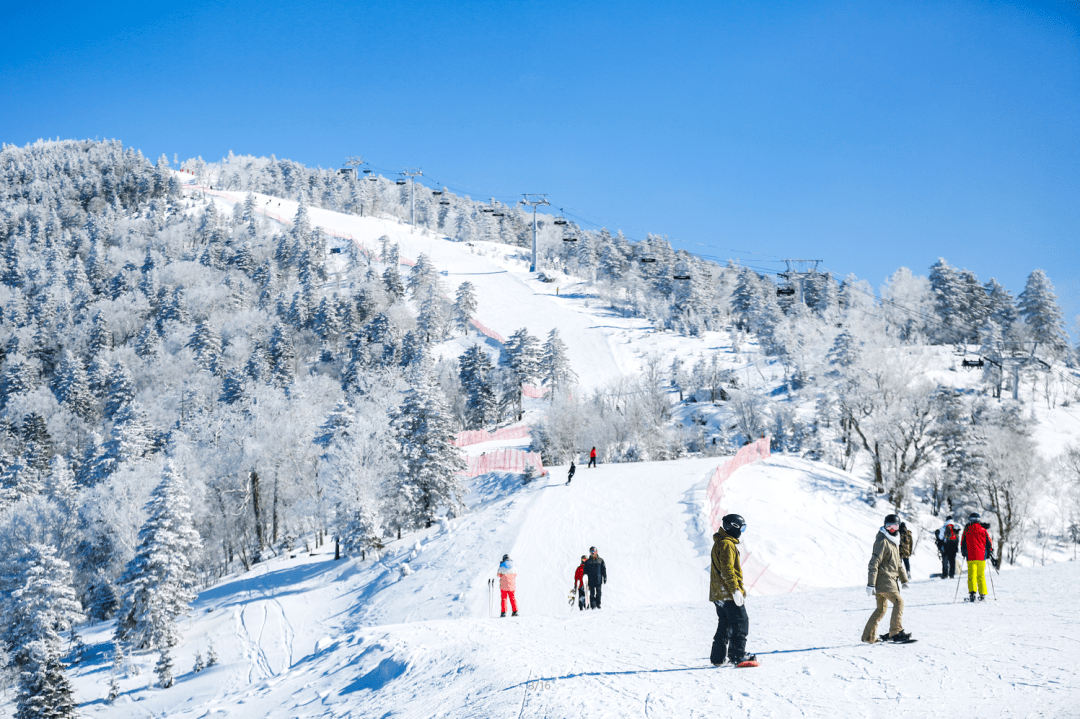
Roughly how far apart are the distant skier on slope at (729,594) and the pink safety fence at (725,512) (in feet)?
43.3

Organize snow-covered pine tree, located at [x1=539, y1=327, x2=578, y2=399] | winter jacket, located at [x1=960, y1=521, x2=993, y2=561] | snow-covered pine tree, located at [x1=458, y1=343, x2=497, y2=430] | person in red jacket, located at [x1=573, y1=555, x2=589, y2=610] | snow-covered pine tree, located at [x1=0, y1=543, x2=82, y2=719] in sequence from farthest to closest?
1. snow-covered pine tree, located at [x1=539, y1=327, x2=578, y2=399]
2. snow-covered pine tree, located at [x1=458, y1=343, x2=497, y2=430]
3. snow-covered pine tree, located at [x1=0, y1=543, x2=82, y2=719]
4. person in red jacket, located at [x1=573, y1=555, x2=589, y2=610]
5. winter jacket, located at [x1=960, y1=521, x2=993, y2=561]

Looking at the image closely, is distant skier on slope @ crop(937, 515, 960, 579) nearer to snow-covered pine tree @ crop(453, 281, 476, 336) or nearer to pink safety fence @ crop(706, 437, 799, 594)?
pink safety fence @ crop(706, 437, 799, 594)

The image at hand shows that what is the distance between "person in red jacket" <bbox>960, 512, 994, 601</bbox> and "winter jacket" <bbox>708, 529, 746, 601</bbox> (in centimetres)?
618

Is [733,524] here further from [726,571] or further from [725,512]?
[725,512]

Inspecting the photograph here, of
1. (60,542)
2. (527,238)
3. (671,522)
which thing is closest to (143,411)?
(60,542)

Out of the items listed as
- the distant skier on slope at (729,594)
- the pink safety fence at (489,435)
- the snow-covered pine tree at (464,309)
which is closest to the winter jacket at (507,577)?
the distant skier on slope at (729,594)

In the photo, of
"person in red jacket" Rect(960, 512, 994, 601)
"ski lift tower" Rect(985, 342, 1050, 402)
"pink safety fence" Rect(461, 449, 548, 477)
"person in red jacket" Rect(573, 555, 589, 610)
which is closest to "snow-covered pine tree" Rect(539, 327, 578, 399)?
"pink safety fence" Rect(461, 449, 548, 477)

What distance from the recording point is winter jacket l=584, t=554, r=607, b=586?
15.6m

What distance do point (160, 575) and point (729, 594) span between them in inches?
1189

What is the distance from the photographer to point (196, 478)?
43.8 meters

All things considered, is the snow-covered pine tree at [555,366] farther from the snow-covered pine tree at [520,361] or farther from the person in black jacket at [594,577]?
the person in black jacket at [594,577]

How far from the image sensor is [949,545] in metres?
14.6

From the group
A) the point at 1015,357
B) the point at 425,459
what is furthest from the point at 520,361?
the point at 1015,357

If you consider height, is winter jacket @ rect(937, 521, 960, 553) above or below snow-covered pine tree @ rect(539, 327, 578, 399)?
below
